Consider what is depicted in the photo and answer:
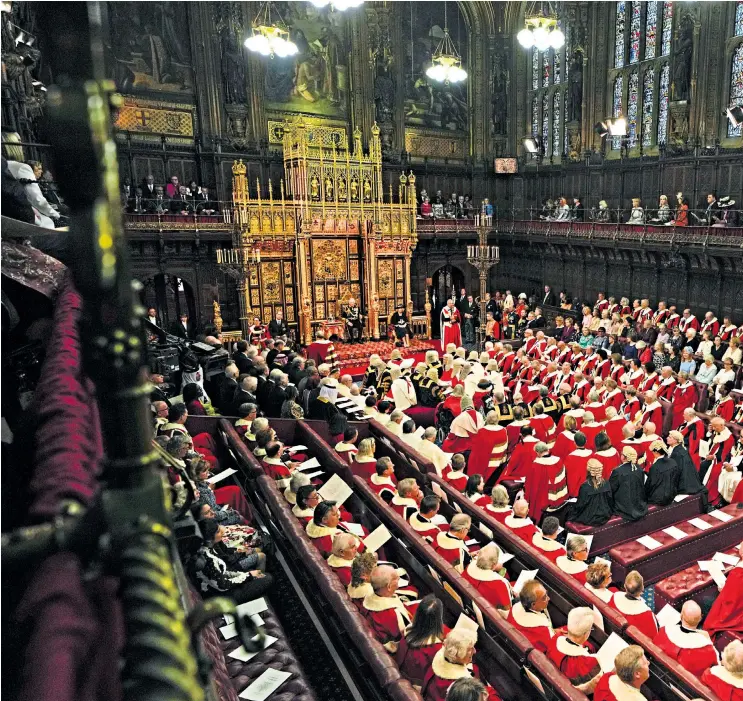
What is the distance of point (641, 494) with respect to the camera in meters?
8.59

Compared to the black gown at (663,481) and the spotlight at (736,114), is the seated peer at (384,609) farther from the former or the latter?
the spotlight at (736,114)

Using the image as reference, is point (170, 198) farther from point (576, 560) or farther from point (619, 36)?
point (576, 560)

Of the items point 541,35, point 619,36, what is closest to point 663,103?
point 619,36

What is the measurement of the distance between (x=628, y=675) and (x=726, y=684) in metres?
0.99

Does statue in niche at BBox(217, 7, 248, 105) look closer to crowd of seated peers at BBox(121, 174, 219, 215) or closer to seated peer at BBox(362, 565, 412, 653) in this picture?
crowd of seated peers at BBox(121, 174, 219, 215)

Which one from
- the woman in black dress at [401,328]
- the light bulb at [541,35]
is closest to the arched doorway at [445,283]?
the woman in black dress at [401,328]

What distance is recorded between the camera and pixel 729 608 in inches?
243

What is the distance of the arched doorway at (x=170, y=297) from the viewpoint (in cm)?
2144

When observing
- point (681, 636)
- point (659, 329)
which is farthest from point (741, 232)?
point (681, 636)

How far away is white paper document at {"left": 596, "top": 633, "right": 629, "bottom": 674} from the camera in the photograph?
4434mm

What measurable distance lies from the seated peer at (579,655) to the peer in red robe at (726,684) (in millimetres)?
882

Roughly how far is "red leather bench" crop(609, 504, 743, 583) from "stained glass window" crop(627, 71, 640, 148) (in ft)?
57.6

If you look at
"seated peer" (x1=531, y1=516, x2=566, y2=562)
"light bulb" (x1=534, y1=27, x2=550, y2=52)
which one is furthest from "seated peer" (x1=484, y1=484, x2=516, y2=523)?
"light bulb" (x1=534, y1=27, x2=550, y2=52)

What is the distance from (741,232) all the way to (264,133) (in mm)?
16959
